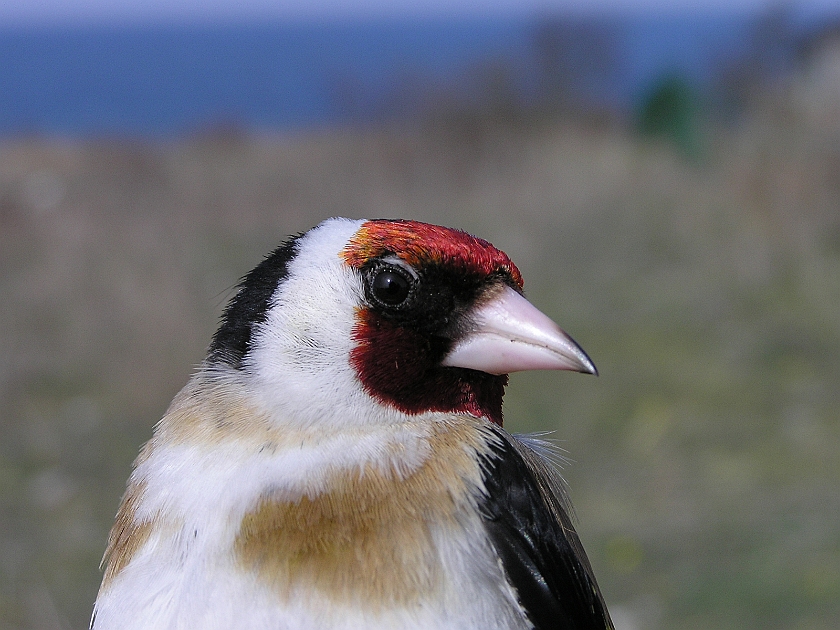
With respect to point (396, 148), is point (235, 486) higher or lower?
lower

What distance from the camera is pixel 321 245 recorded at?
5.06 ft

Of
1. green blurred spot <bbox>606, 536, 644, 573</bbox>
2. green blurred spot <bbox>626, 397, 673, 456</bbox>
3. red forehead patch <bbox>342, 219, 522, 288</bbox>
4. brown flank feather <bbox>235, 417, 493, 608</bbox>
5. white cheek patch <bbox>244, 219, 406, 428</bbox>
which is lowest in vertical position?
green blurred spot <bbox>606, 536, 644, 573</bbox>

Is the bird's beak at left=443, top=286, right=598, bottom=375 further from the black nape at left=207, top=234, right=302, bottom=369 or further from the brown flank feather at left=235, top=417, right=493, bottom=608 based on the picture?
the black nape at left=207, top=234, right=302, bottom=369

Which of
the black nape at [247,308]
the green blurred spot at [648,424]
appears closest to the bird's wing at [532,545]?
the black nape at [247,308]

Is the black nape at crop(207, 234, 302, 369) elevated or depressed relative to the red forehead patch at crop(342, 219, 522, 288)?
depressed

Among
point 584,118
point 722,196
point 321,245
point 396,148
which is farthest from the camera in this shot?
point 584,118

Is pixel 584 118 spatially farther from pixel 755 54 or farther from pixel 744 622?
pixel 744 622

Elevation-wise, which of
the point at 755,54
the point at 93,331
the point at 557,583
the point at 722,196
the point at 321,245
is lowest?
the point at 93,331

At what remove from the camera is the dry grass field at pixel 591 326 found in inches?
195

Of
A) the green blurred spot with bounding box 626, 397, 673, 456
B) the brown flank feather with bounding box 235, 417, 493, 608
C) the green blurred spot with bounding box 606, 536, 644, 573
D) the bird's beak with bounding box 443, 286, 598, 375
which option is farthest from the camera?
the green blurred spot with bounding box 626, 397, 673, 456

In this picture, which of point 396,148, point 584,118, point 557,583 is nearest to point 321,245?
point 557,583

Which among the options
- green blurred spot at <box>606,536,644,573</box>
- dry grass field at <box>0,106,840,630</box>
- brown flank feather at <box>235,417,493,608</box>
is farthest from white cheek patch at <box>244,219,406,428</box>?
green blurred spot at <box>606,536,644,573</box>

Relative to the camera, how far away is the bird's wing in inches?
55.2

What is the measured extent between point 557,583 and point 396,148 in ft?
40.5
